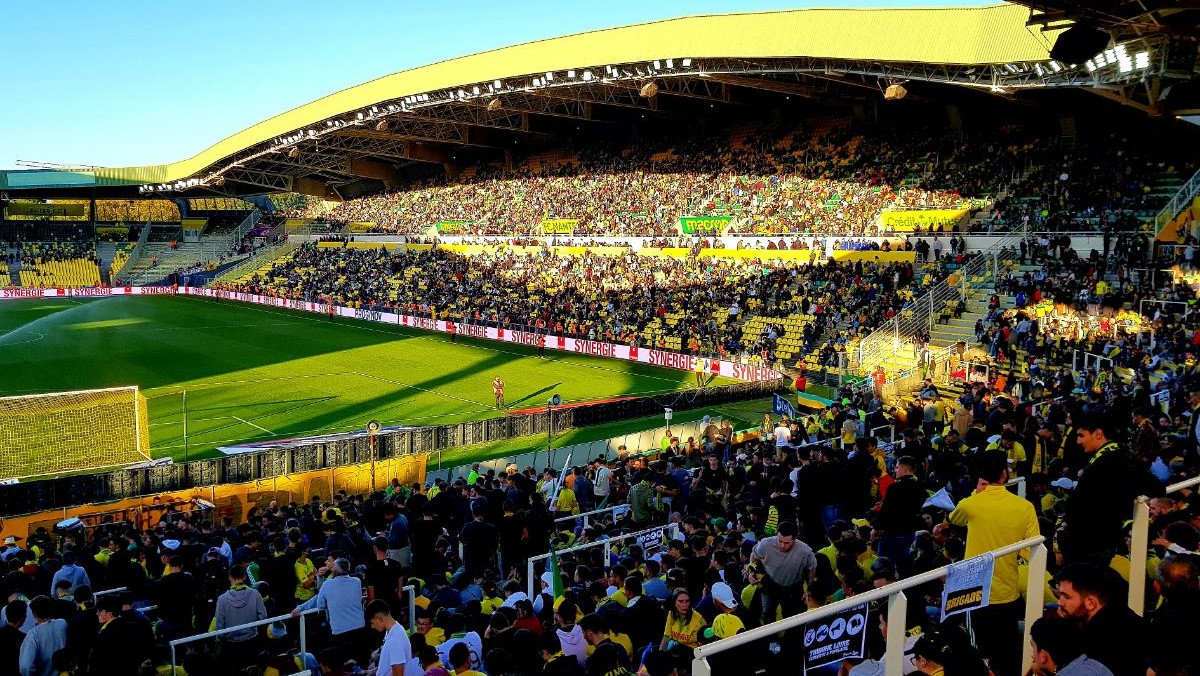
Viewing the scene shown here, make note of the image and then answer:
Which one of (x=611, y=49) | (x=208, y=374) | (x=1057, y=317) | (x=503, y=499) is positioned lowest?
(x=208, y=374)

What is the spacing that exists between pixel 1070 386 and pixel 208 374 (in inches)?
1233

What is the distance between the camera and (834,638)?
4828 millimetres

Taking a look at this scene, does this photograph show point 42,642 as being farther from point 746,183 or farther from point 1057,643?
point 746,183

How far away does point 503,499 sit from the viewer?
1270 cm

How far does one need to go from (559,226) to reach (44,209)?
56.6 meters

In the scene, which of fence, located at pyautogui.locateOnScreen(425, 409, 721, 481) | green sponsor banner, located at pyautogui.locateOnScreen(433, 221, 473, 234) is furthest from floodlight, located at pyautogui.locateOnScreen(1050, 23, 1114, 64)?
green sponsor banner, located at pyautogui.locateOnScreen(433, 221, 473, 234)

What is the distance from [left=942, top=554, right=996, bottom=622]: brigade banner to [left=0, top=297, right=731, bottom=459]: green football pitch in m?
23.0

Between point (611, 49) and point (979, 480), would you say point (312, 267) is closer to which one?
point (611, 49)

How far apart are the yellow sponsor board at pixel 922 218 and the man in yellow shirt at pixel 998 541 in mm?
34558

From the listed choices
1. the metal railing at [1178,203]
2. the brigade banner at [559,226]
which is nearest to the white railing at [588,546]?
the metal railing at [1178,203]

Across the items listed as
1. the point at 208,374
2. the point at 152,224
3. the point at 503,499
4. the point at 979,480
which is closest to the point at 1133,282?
the point at 503,499

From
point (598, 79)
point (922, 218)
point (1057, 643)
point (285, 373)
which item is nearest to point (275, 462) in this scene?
point (285, 373)

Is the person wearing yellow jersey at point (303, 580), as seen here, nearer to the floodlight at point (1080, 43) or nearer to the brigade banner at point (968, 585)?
the brigade banner at point (968, 585)

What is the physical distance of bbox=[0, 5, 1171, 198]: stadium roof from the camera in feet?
104
